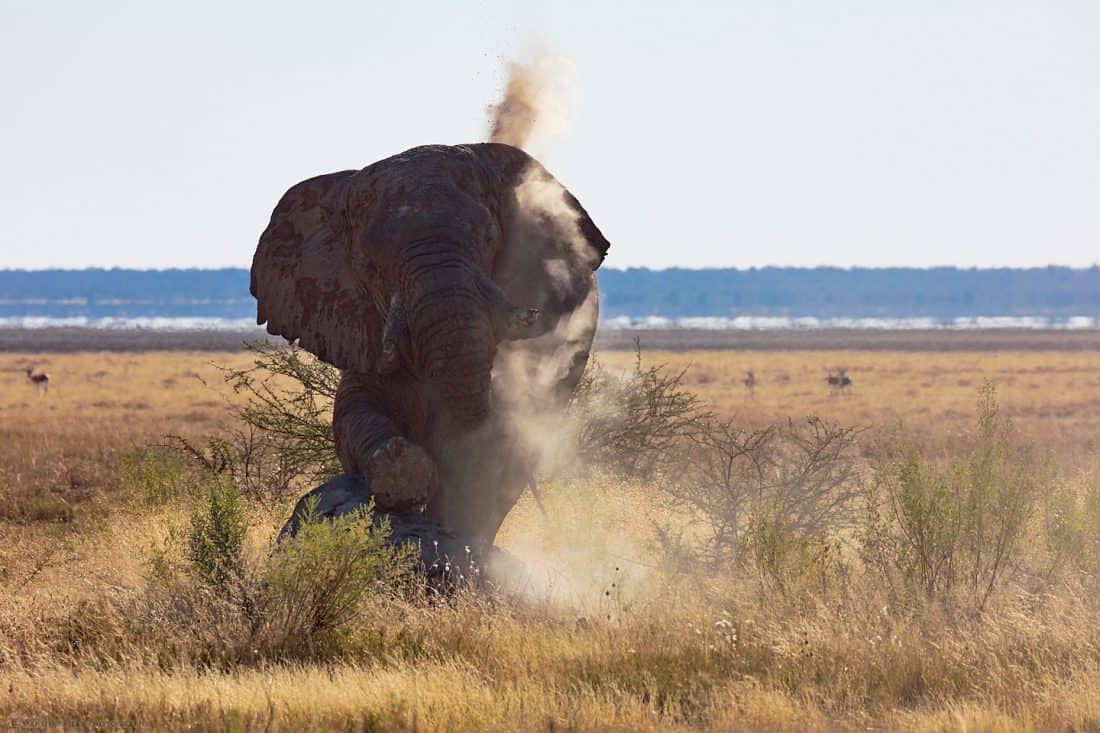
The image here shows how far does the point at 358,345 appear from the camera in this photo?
35.0 ft

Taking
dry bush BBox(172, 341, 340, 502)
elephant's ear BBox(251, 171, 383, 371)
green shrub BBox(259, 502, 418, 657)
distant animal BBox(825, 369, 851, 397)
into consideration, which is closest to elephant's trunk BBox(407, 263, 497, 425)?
green shrub BBox(259, 502, 418, 657)

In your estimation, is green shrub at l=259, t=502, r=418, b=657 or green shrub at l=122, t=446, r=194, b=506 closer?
green shrub at l=259, t=502, r=418, b=657

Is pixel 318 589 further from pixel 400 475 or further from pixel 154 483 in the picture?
pixel 154 483

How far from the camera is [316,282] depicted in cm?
1116

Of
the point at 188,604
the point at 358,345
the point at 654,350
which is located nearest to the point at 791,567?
the point at 358,345

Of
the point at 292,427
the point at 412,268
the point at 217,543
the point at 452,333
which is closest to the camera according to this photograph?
the point at 452,333

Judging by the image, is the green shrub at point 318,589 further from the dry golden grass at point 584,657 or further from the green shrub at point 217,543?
the green shrub at point 217,543

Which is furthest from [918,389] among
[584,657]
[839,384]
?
[584,657]

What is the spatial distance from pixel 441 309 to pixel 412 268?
0.46m

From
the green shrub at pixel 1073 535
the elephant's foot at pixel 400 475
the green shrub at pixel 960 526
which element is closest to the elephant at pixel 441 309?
the elephant's foot at pixel 400 475

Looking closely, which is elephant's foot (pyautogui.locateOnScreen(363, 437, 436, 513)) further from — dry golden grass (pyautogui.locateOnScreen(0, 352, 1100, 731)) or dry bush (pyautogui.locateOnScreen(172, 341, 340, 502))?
dry bush (pyautogui.locateOnScreen(172, 341, 340, 502))

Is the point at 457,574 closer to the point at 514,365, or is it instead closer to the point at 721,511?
the point at 514,365

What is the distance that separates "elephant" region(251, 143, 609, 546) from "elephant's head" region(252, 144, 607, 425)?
0.5 inches

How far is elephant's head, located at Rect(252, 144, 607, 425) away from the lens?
30.8ft
